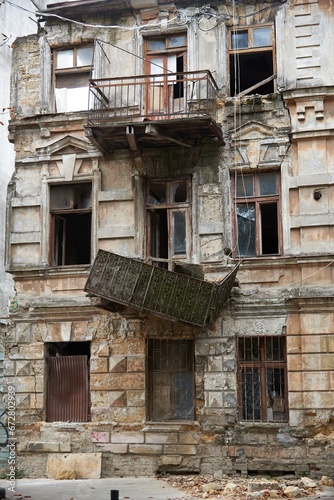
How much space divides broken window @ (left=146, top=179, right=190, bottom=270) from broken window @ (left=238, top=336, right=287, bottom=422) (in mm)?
2369

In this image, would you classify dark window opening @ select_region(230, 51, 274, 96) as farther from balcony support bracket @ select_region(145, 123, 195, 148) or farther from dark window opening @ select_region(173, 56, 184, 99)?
balcony support bracket @ select_region(145, 123, 195, 148)

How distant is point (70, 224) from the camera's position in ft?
52.3

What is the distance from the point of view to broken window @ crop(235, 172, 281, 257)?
576 inches

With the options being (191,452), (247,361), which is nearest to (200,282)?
(247,361)

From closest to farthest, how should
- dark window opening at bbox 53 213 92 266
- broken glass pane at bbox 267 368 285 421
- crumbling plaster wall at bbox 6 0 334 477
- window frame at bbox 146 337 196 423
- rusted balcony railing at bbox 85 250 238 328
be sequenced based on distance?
rusted balcony railing at bbox 85 250 238 328
crumbling plaster wall at bbox 6 0 334 477
broken glass pane at bbox 267 368 285 421
window frame at bbox 146 337 196 423
dark window opening at bbox 53 213 92 266

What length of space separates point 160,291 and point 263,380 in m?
2.84

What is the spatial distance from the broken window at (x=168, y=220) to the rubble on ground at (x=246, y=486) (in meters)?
4.19

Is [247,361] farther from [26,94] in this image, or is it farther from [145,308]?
[26,94]

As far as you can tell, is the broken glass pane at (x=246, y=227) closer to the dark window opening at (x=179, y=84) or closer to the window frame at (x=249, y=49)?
the window frame at (x=249, y=49)

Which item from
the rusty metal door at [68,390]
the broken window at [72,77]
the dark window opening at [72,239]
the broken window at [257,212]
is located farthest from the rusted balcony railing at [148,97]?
the rusty metal door at [68,390]

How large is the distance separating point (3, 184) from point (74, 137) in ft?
21.6

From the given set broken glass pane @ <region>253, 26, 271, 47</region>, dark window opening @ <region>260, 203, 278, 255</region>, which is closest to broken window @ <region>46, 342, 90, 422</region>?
dark window opening @ <region>260, 203, 278, 255</region>

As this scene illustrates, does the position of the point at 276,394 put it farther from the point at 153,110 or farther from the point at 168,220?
the point at 153,110

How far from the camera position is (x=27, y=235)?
1545 cm
